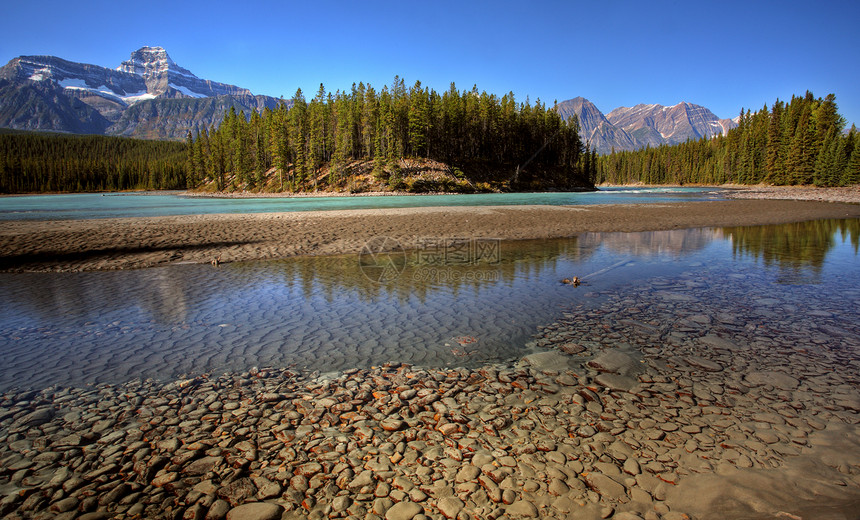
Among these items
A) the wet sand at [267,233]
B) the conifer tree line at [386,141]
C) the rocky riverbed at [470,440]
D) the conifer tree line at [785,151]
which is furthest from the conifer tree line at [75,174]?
the conifer tree line at [785,151]

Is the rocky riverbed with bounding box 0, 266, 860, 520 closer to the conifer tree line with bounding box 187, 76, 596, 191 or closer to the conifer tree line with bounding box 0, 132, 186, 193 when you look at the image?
the conifer tree line with bounding box 187, 76, 596, 191

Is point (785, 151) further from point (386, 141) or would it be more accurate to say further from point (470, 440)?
point (470, 440)

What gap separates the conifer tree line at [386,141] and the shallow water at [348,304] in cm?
7500

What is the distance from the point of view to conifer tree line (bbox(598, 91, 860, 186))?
81250 millimetres

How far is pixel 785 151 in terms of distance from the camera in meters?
96.3

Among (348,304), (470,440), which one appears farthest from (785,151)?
(470,440)

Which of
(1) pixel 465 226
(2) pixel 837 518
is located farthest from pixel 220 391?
(1) pixel 465 226

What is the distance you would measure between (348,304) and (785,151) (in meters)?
125

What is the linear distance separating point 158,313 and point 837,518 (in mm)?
13844

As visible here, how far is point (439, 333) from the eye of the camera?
31.0 feet

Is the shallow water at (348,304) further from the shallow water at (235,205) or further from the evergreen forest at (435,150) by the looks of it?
the evergreen forest at (435,150)

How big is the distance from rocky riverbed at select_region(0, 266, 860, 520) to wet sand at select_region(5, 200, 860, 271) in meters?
14.8

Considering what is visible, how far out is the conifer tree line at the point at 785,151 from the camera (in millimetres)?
81250

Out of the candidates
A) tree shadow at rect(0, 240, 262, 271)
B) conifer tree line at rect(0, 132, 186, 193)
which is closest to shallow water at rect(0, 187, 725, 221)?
tree shadow at rect(0, 240, 262, 271)
